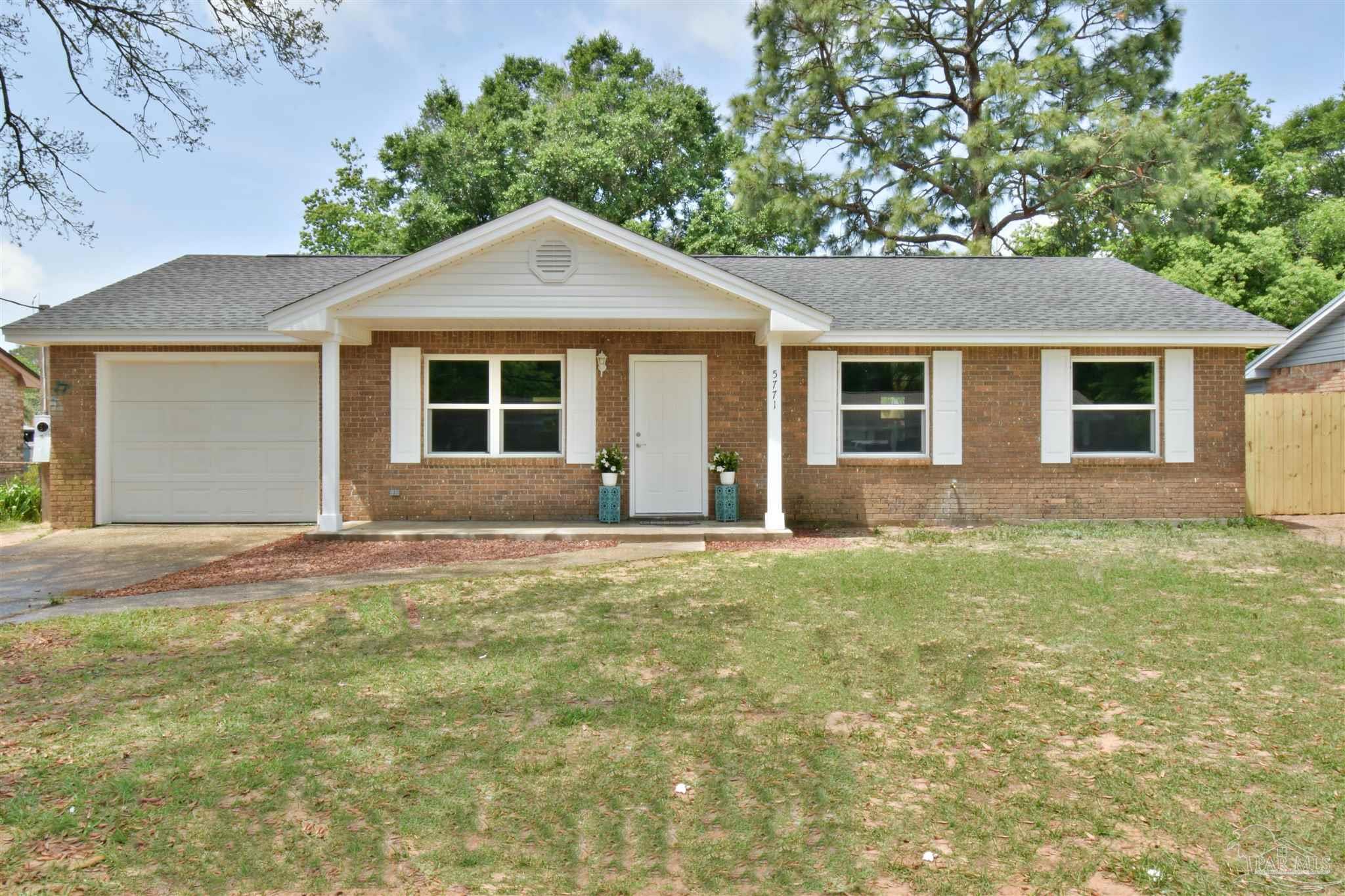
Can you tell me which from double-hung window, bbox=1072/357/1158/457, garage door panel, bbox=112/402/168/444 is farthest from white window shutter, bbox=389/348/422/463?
double-hung window, bbox=1072/357/1158/457

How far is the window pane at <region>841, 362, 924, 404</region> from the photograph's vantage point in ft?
40.8

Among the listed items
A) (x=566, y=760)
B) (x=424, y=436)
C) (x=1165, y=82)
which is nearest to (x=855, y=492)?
(x=424, y=436)

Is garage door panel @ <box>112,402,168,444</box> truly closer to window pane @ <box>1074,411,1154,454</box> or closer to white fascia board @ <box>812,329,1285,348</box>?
white fascia board @ <box>812,329,1285,348</box>

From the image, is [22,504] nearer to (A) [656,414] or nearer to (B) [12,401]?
(A) [656,414]

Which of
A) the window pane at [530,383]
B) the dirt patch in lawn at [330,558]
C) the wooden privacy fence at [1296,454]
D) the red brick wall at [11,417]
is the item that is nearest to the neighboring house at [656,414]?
the window pane at [530,383]

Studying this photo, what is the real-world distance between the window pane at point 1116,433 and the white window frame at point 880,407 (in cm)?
223

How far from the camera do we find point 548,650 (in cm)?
560

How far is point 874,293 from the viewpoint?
13.5 metres

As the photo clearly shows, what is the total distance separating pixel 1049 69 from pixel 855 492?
63.0 feet

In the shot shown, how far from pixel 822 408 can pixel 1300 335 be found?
13.1 meters

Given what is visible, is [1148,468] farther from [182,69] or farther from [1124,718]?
[182,69]

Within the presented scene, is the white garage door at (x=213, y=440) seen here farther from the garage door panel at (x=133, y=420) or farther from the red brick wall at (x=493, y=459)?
the red brick wall at (x=493, y=459)

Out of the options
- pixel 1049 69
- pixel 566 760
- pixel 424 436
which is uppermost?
pixel 1049 69

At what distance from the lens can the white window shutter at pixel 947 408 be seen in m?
12.3
